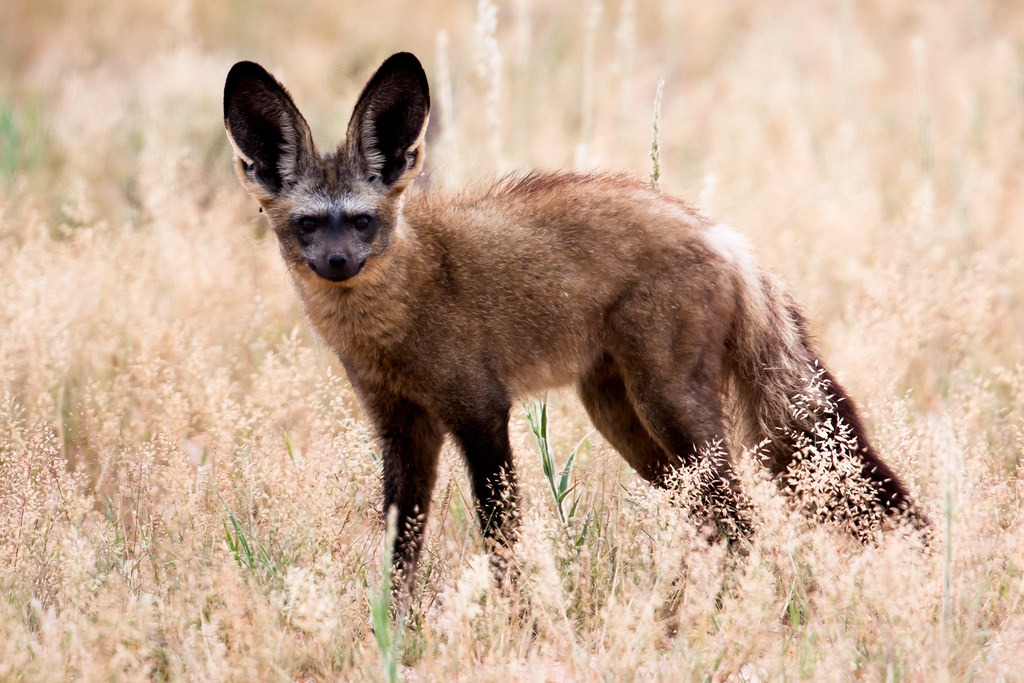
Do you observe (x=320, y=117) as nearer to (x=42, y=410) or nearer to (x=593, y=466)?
(x=42, y=410)

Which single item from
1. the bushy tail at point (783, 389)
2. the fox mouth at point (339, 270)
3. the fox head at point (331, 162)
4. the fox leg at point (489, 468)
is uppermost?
the fox head at point (331, 162)

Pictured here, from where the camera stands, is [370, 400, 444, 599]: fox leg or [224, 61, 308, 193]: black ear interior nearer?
[224, 61, 308, 193]: black ear interior

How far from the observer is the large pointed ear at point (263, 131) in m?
4.05

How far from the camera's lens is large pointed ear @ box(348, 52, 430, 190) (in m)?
4.09

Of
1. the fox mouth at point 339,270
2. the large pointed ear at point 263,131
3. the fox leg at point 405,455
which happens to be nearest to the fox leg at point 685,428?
the fox leg at point 405,455

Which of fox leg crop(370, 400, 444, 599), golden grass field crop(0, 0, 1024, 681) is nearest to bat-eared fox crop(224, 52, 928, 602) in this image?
fox leg crop(370, 400, 444, 599)

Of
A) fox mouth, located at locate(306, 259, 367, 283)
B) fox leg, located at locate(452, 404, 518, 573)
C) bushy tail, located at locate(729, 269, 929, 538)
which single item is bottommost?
fox leg, located at locate(452, 404, 518, 573)

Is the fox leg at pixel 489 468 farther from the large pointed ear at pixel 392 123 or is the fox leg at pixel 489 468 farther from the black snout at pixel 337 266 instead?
the large pointed ear at pixel 392 123

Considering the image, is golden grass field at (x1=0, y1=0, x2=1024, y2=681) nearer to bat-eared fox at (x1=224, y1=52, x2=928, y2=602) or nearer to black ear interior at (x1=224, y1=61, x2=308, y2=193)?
bat-eared fox at (x1=224, y1=52, x2=928, y2=602)

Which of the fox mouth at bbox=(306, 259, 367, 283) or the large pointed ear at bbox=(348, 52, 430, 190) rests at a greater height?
the large pointed ear at bbox=(348, 52, 430, 190)

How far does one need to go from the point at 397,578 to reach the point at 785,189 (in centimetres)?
484

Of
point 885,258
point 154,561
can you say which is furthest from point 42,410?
point 885,258

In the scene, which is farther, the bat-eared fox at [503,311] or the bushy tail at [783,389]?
the bushy tail at [783,389]

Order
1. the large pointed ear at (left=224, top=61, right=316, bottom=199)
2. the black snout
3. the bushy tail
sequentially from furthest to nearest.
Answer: the bushy tail
the large pointed ear at (left=224, top=61, right=316, bottom=199)
the black snout
